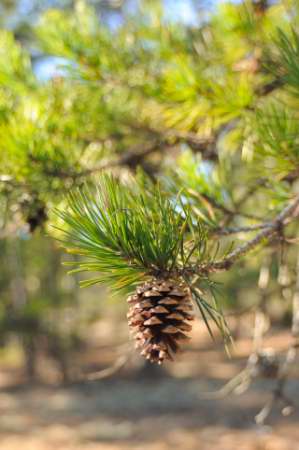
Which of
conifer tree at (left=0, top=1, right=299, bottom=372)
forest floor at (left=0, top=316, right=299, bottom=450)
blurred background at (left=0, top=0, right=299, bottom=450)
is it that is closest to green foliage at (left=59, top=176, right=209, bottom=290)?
conifer tree at (left=0, top=1, right=299, bottom=372)

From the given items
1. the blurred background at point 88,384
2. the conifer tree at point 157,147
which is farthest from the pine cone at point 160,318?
the blurred background at point 88,384

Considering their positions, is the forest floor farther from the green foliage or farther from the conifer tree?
the green foliage

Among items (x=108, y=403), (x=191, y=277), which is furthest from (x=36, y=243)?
(x=191, y=277)

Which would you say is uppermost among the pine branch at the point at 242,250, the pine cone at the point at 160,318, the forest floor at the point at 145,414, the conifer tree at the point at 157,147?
the conifer tree at the point at 157,147

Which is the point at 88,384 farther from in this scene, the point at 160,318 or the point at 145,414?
the point at 160,318

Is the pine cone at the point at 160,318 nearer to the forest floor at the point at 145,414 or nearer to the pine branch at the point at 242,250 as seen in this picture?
the pine branch at the point at 242,250

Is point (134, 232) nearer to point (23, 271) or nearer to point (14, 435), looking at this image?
point (14, 435)

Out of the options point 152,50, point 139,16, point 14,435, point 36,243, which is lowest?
point 14,435
